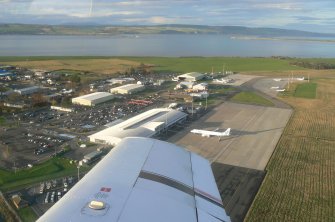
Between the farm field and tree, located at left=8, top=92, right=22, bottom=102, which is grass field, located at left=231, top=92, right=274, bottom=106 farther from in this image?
tree, located at left=8, top=92, right=22, bottom=102

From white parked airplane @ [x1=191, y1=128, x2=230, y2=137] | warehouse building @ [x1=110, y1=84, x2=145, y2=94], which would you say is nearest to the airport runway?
white parked airplane @ [x1=191, y1=128, x2=230, y2=137]

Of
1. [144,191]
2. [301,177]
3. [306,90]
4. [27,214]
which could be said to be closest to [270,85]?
[306,90]

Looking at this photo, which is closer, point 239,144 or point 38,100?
point 239,144

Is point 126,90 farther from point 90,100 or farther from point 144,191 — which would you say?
point 144,191

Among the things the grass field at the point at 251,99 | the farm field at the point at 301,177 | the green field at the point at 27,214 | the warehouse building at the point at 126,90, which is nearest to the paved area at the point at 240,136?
the farm field at the point at 301,177

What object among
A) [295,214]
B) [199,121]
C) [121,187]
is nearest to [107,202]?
[121,187]

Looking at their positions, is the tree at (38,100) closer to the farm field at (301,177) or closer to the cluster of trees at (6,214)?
the cluster of trees at (6,214)

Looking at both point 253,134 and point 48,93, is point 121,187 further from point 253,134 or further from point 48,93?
point 48,93
